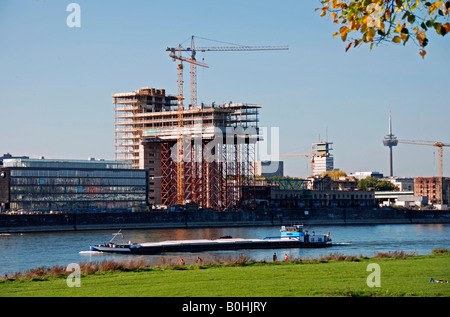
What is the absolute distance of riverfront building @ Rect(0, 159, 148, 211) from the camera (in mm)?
148375

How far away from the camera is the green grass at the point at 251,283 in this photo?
1194 inches

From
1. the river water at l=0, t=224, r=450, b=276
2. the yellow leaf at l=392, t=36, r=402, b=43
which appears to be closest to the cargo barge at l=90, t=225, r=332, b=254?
the river water at l=0, t=224, r=450, b=276

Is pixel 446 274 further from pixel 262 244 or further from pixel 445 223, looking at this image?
pixel 445 223

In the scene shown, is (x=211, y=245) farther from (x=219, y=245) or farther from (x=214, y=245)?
(x=219, y=245)

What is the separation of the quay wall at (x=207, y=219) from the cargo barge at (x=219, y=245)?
143 feet

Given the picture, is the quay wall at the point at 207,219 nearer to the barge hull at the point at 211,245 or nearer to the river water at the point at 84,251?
the river water at the point at 84,251

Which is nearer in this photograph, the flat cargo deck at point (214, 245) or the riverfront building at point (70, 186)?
the flat cargo deck at point (214, 245)

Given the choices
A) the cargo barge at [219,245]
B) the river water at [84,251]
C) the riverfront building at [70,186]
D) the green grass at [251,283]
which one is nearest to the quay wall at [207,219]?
the river water at [84,251]

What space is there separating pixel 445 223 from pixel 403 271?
154333 mm

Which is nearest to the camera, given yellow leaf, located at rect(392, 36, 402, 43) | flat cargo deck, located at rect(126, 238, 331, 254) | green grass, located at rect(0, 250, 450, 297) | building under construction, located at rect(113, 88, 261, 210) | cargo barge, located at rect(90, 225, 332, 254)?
yellow leaf, located at rect(392, 36, 402, 43)

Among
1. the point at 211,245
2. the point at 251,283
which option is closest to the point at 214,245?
the point at 211,245

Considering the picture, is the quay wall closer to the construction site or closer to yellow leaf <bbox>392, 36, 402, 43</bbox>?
the construction site

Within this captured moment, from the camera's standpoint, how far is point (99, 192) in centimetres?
16200

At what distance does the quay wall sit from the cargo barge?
43.6 meters
